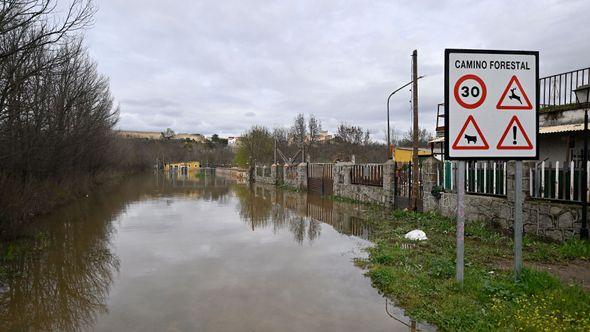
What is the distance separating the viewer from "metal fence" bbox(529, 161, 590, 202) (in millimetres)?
7656

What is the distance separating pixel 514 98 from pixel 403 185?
966cm

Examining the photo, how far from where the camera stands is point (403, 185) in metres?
14.7

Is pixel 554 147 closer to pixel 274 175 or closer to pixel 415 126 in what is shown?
pixel 415 126

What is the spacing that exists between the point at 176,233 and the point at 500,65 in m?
8.46

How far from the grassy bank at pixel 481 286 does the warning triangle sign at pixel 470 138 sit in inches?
74.3

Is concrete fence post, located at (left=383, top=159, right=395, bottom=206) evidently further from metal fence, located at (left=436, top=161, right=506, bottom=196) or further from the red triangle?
the red triangle

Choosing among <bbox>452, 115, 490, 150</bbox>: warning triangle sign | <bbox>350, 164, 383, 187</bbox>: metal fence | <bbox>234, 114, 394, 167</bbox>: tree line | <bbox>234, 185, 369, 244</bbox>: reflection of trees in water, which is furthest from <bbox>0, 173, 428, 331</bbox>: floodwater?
<bbox>234, 114, 394, 167</bbox>: tree line

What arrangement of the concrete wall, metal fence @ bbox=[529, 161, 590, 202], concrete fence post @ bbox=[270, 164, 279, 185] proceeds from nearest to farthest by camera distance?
metal fence @ bbox=[529, 161, 590, 202] < the concrete wall < concrete fence post @ bbox=[270, 164, 279, 185]

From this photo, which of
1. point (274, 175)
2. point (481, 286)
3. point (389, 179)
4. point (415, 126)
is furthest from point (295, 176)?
point (481, 286)

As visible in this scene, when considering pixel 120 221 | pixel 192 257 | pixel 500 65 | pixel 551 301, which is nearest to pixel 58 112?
pixel 120 221

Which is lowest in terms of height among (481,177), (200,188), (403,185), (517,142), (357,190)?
(200,188)

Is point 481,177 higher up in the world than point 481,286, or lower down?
higher up

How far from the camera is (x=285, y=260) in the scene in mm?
7219

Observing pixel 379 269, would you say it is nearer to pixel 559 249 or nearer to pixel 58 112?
pixel 559 249
